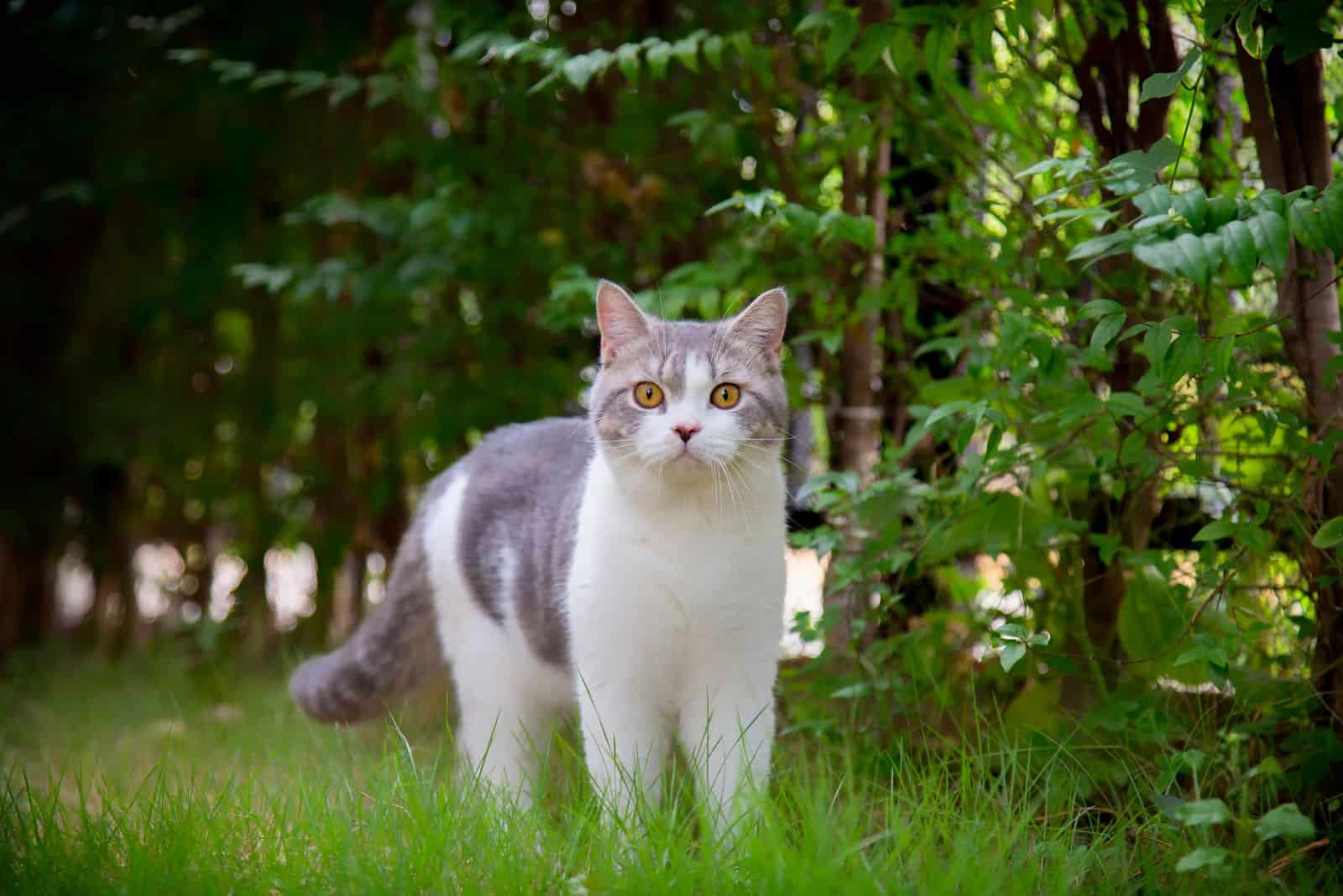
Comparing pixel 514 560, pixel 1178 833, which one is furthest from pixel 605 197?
pixel 1178 833

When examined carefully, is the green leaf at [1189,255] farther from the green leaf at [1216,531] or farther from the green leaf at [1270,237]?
the green leaf at [1216,531]

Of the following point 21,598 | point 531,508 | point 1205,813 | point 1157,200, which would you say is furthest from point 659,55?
point 21,598

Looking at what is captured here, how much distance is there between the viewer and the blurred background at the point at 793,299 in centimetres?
229

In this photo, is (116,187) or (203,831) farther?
(116,187)

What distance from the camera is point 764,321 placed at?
2432 millimetres

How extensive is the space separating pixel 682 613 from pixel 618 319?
0.65 metres

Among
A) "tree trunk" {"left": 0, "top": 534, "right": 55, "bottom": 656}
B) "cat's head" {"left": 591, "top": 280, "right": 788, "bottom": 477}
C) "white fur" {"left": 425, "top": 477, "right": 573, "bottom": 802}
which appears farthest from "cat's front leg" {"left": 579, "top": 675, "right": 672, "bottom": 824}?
"tree trunk" {"left": 0, "top": 534, "right": 55, "bottom": 656}

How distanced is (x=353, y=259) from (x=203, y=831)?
7.52ft

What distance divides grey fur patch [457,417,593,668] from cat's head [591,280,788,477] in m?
0.30

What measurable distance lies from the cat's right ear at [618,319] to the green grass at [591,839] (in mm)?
913

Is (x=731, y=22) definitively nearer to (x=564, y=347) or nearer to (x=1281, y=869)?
(x=564, y=347)

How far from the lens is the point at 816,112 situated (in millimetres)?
3543

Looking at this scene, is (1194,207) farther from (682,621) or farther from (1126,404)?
(682,621)

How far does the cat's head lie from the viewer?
2.23 m
